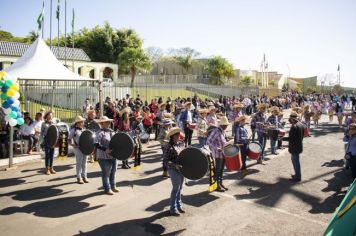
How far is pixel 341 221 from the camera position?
4672 millimetres

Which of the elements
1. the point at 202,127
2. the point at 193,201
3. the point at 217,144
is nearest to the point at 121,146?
the point at 193,201

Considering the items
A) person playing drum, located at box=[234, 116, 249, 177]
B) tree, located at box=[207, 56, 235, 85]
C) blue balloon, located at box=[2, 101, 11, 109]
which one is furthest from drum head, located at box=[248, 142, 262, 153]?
tree, located at box=[207, 56, 235, 85]

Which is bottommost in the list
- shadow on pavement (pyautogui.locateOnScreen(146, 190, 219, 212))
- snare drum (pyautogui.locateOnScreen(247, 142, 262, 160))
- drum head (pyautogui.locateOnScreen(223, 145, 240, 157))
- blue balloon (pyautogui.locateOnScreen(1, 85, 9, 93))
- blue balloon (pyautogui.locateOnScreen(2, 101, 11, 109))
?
shadow on pavement (pyautogui.locateOnScreen(146, 190, 219, 212))

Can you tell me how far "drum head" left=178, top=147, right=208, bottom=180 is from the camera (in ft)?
A: 23.6

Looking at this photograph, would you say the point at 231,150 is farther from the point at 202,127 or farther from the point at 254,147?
the point at 202,127

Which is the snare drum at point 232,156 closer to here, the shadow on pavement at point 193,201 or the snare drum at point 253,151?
the shadow on pavement at point 193,201

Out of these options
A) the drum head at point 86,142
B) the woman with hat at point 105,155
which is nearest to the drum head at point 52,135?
the drum head at point 86,142

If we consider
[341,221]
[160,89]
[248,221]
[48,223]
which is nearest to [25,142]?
[48,223]

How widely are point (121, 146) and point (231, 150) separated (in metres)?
2.95

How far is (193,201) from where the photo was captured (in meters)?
8.43

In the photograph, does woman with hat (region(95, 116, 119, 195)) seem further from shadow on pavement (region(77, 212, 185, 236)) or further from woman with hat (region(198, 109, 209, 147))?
woman with hat (region(198, 109, 209, 147))

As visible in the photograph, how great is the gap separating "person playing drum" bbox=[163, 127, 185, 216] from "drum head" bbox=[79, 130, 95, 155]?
2659mm

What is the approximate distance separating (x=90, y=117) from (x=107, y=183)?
3344 mm

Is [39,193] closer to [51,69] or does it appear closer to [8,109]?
[8,109]
